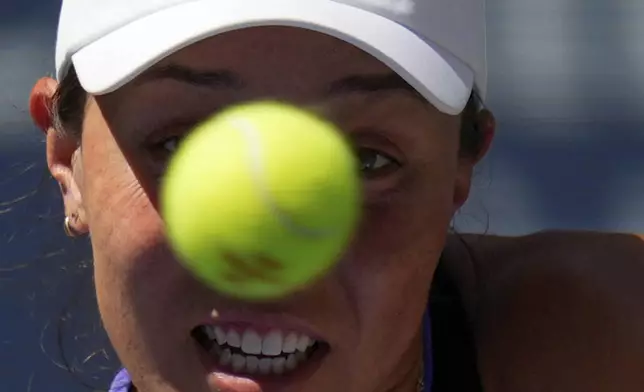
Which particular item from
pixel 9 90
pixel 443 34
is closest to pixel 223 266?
pixel 443 34

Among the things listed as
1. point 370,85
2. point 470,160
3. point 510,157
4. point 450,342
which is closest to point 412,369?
point 450,342

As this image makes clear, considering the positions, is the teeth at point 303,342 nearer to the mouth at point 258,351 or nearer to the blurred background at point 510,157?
the mouth at point 258,351

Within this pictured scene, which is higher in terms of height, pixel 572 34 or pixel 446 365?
pixel 572 34

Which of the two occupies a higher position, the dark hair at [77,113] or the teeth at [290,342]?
the dark hair at [77,113]

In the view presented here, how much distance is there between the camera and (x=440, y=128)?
0.97 meters

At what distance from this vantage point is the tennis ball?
745 millimetres

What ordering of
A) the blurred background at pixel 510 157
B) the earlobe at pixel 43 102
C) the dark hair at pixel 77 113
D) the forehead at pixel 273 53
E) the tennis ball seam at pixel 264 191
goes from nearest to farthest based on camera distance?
the tennis ball seam at pixel 264 191 < the forehead at pixel 273 53 < the dark hair at pixel 77 113 < the earlobe at pixel 43 102 < the blurred background at pixel 510 157

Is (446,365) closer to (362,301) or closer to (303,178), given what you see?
(362,301)

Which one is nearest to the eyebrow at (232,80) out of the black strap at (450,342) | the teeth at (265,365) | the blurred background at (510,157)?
the teeth at (265,365)

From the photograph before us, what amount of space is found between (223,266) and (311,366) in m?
0.19

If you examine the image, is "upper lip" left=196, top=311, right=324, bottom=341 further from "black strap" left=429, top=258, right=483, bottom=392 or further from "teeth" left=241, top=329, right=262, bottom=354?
"black strap" left=429, top=258, right=483, bottom=392

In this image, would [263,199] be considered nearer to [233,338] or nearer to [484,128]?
[233,338]

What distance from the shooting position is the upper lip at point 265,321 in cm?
89

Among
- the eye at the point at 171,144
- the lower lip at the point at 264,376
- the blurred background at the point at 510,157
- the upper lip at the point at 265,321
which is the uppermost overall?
the eye at the point at 171,144
